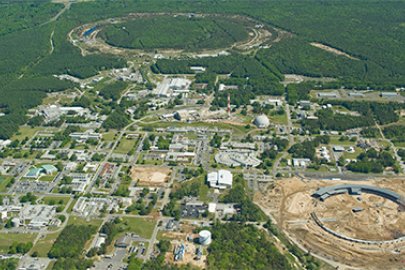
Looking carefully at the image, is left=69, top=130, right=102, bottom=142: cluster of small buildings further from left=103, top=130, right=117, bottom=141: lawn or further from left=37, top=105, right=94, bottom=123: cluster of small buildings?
A: left=37, top=105, right=94, bottom=123: cluster of small buildings

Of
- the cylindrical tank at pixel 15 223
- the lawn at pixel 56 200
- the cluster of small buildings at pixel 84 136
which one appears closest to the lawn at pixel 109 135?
the cluster of small buildings at pixel 84 136

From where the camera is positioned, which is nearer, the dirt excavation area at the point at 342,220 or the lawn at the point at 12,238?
the dirt excavation area at the point at 342,220

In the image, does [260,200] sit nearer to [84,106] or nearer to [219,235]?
[219,235]

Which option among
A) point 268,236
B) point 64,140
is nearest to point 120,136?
point 64,140

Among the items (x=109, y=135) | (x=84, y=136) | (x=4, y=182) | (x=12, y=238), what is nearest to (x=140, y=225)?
(x=12, y=238)

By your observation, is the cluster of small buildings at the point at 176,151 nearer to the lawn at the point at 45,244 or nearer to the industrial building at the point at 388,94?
the lawn at the point at 45,244
